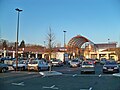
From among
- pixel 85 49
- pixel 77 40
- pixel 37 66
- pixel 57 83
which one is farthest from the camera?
pixel 85 49

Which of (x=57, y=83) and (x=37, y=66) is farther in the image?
(x=37, y=66)

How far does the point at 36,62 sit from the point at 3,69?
16.6 ft

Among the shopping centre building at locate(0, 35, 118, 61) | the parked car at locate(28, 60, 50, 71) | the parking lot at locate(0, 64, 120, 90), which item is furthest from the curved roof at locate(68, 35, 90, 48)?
the parking lot at locate(0, 64, 120, 90)

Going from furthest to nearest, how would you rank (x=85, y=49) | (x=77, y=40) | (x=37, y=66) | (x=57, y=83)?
(x=85, y=49) → (x=77, y=40) → (x=37, y=66) → (x=57, y=83)

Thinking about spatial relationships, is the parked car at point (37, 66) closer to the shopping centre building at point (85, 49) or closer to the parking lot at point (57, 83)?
the parking lot at point (57, 83)

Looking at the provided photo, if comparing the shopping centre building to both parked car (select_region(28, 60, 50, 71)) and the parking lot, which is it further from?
the parking lot

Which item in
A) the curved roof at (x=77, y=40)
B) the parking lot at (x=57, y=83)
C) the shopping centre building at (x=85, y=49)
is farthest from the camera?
the curved roof at (x=77, y=40)

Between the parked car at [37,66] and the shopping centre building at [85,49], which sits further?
the shopping centre building at [85,49]

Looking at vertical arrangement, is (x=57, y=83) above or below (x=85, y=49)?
below

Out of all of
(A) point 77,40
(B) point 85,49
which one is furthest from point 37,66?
(B) point 85,49

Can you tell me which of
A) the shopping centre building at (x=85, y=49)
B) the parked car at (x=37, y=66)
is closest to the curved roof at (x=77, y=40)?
the shopping centre building at (x=85, y=49)

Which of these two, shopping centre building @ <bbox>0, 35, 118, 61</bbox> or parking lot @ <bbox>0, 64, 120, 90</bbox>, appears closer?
parking lot @ <bbox>0, 64, 120, 90</bbox>

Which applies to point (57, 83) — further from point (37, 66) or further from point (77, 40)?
point (77, 40)

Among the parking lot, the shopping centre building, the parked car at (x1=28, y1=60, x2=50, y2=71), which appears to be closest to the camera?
the parking lot
